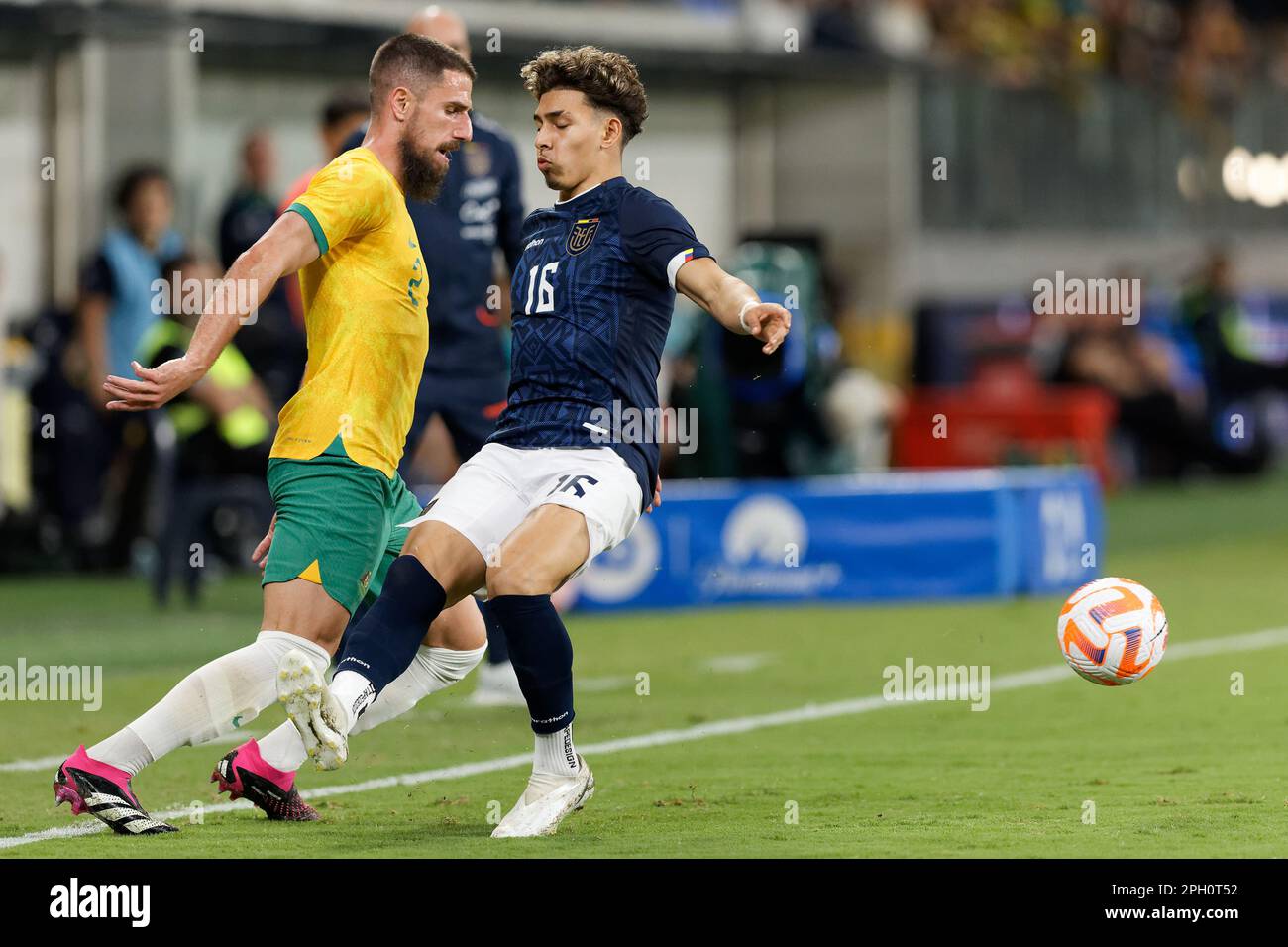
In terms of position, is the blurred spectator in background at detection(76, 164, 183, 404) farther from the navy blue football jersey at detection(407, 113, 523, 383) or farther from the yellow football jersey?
the yellow football jersey

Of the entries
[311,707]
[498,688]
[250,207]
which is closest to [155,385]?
[311,707]

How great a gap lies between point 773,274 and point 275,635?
37.4 feet

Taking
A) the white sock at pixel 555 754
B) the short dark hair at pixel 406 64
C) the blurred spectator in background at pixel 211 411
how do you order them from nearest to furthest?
the white sock at pixel 555 754, the short dark hair at pixel 406 64, the blurred spectator in background at pixel 211 411

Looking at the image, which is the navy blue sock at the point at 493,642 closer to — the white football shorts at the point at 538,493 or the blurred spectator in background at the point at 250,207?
the white football shorts at the point at 538,493

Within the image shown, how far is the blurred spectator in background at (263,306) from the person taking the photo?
46.0 ft

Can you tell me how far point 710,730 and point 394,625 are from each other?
2.62m

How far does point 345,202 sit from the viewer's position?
606cm

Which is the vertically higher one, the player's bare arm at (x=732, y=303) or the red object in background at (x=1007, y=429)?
the player's bare arm at (x=732, y=303)

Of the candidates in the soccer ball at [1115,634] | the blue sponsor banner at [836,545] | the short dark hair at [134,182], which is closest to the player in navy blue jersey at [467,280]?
the soccer ball at [1115,634]

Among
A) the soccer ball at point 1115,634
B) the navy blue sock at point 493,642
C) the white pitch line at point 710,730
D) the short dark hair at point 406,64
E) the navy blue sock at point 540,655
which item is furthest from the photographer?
the navy blue sock at point 493,642

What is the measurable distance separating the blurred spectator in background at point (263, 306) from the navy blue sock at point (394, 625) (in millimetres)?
7892

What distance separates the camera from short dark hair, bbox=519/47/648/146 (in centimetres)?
634

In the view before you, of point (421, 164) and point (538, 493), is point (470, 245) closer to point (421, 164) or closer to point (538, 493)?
point (421, 164)
